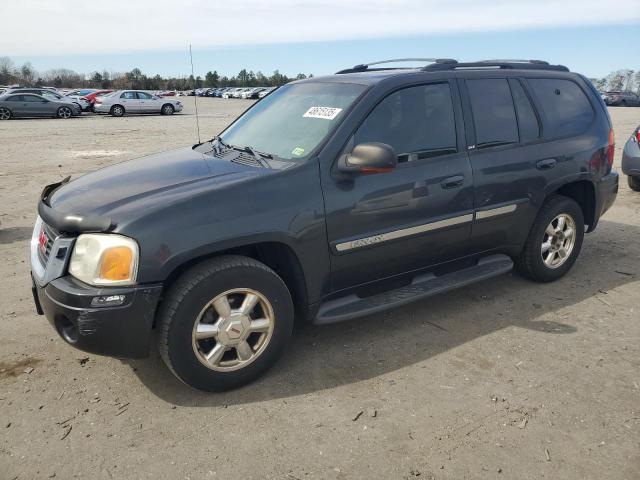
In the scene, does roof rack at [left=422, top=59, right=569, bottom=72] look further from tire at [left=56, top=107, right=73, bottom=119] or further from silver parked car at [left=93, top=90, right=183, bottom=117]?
silver parked car at [left=93, top=90, right=183, bottom=117]

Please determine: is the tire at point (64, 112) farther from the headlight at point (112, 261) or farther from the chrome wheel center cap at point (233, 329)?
the chrome wheel center cap at point (233, 329)

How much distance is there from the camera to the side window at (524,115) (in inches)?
165

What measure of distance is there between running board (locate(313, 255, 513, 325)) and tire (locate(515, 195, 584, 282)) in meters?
0.32

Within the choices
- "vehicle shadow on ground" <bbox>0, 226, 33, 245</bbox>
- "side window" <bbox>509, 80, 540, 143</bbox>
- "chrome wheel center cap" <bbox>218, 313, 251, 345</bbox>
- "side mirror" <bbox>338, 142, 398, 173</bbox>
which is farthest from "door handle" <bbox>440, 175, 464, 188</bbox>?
"vehicle shadow on ground" <bbox>0, 226, 33, 245</bbox>

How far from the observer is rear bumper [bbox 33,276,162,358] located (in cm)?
267

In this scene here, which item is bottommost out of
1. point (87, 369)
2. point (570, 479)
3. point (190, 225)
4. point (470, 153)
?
point (570, 479)

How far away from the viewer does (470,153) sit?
3.85 metres

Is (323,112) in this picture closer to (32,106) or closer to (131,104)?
(32,106)

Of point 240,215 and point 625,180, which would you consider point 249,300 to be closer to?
point 240,215

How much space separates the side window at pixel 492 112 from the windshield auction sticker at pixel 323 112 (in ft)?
3.71

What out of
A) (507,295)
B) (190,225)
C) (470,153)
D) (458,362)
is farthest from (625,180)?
(190,225)

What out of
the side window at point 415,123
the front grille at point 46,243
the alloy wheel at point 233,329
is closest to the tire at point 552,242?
the side window at point 415,123

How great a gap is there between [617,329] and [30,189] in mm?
8522

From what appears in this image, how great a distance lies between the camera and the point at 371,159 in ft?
10.2
